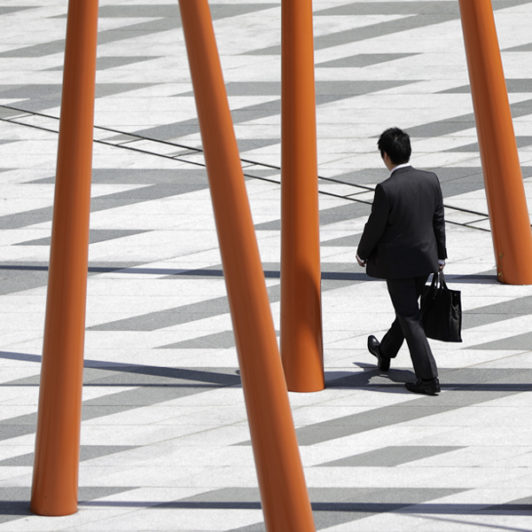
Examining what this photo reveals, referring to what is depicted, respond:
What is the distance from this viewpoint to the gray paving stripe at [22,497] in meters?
6.72

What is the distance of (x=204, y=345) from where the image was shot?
29.6ft

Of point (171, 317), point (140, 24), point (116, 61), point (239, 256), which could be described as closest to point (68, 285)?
point (239, 256)

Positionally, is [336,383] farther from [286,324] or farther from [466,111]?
[466,111]

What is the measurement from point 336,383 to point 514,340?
1.34 meters

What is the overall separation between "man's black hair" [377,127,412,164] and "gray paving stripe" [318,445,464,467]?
5.58 ft

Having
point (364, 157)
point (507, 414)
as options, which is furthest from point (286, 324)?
point (364, 157)

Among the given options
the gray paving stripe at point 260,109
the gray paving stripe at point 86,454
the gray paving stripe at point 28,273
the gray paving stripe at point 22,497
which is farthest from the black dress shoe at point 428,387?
the gray paving stripe at point 260,109

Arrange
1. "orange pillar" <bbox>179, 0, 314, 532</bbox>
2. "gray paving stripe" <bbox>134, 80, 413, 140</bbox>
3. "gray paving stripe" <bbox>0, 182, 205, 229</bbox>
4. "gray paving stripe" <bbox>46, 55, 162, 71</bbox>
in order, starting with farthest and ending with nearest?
"gray paving stripe" <bbox>46, 55, 162, 71</bbox> < "gray paving stripe" <bbox>134, 80, 413, 140</bbox> < "gray paving stripe" <bbox>0, 182, 205, 229</bbox> < "orange pillar" <bbox>179, 0, 314, 532</bbox>

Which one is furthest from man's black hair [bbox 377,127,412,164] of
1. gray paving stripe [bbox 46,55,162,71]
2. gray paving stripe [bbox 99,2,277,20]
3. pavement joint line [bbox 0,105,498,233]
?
gray paving stripe [bbox 99,2,277,20]

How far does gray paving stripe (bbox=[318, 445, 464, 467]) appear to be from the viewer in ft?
23.3

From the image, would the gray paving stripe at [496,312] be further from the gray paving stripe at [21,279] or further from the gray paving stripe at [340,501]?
the gray paving stripe at [21,279]

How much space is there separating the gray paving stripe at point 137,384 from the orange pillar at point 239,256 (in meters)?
2.36

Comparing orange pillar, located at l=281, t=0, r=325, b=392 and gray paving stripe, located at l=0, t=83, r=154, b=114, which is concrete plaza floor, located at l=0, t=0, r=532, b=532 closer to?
gray paving stripe, located at l=0, t=83, r=154, b=114

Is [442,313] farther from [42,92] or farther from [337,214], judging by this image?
[42,92]
